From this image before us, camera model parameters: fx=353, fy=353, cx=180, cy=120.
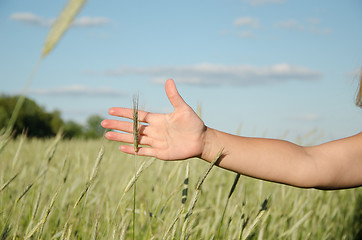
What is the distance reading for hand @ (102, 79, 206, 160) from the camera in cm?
112

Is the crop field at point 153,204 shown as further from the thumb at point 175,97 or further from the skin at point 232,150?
the thumb at point 175,97

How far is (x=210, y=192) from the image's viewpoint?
2.36 m

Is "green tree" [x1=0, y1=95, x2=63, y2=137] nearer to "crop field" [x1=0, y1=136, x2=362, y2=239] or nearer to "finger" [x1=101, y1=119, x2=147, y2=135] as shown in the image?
"crop field" [x1=0, y1=136, x2=362, y2=239]

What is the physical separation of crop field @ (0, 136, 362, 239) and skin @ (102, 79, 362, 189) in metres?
0.07

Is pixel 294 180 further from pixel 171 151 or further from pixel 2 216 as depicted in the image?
pixel 2 216

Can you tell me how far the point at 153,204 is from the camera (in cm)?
176

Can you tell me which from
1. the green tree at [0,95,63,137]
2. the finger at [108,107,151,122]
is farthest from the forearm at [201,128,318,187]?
the green tree at [0,95,63,137]

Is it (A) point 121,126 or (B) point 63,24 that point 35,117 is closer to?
(A) point 121,126

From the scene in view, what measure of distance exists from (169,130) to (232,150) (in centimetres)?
23

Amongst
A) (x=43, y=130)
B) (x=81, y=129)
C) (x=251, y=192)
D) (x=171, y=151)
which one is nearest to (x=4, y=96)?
(x=43, y=130)

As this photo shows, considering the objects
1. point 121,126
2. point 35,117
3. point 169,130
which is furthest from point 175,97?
point 35,117

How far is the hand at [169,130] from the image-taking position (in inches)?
44.3

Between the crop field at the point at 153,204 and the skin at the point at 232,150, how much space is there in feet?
0.24

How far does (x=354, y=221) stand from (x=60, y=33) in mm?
2579
